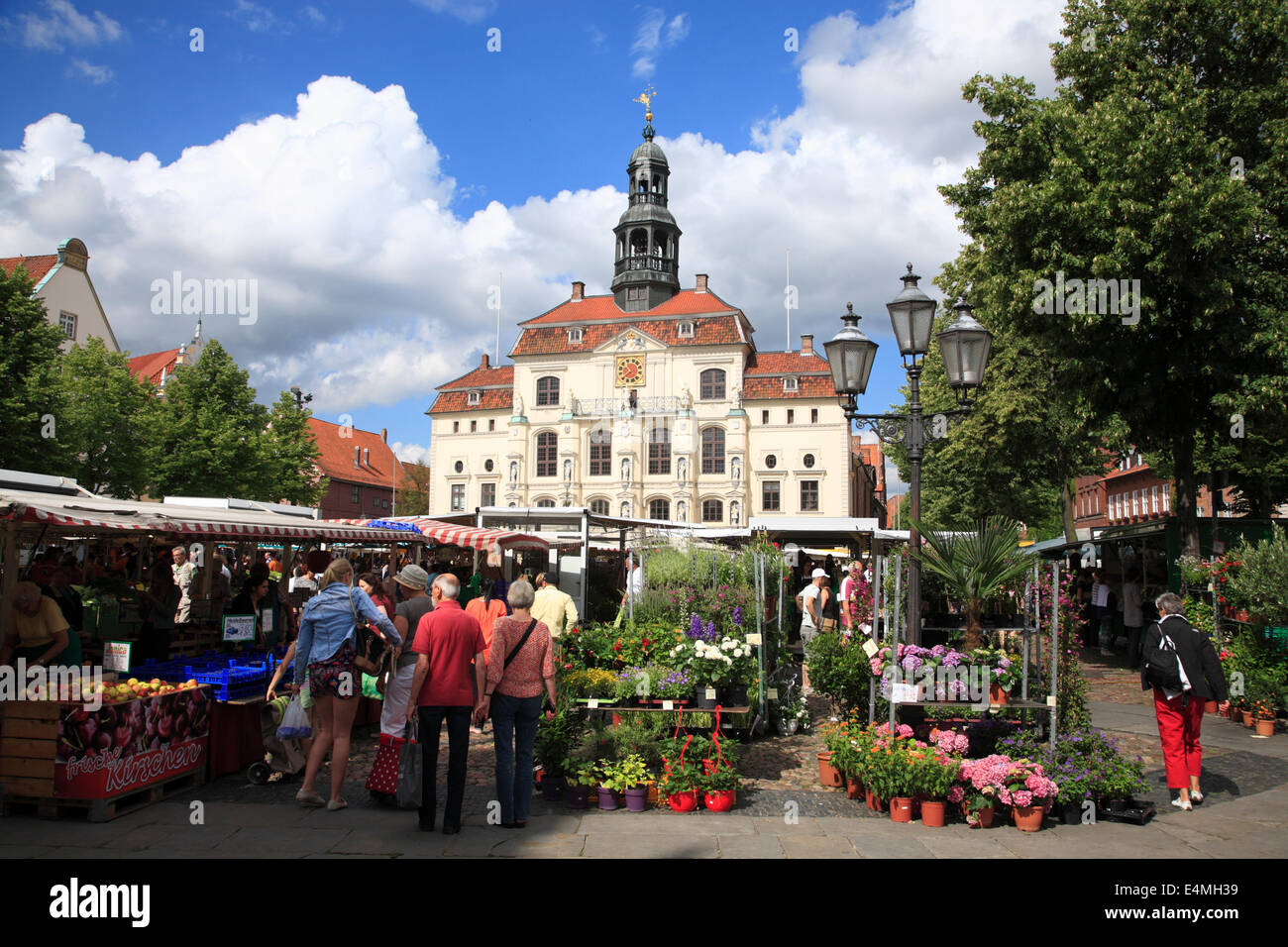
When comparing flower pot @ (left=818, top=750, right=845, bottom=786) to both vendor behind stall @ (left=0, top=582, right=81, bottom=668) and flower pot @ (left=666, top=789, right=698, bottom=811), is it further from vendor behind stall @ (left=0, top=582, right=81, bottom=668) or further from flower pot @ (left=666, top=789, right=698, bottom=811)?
vendor behind stall @ (left=0, top=582, right=81, bottom=668)

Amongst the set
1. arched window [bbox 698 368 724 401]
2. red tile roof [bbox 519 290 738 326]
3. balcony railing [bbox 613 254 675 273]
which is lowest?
arched window [bbox 698 368 724 401]

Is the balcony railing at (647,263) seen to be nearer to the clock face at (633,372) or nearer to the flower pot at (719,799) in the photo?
the clock face at (633,372)

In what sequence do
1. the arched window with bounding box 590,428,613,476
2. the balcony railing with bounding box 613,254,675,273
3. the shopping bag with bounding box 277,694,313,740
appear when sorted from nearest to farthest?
the shopping bag with bounding box 277,694,313,740 → the arched window with bounding box 590,428,613,476 → the balcony railing with bounding box 613,254,675,273

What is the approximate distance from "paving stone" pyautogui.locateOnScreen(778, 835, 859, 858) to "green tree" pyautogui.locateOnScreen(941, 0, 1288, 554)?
11019 millimetres

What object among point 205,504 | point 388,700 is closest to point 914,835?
point 388,700

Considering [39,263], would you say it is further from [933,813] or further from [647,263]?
[933,813]

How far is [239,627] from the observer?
1017cm

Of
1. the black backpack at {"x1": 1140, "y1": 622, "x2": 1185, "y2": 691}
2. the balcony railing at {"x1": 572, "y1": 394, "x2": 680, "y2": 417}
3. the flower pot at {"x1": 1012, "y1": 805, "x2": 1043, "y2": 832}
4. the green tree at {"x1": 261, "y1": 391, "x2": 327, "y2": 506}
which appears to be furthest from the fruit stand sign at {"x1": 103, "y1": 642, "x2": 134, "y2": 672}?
the balcony railing at {"x1": 572, "y1": 394, "x2": 680, "y2": 417}

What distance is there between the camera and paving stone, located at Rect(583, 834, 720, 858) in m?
5.77

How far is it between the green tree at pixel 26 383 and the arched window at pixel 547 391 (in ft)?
105

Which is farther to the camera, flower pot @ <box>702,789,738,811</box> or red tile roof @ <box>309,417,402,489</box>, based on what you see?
red tile roof @ <box>309,417,402,489</box>

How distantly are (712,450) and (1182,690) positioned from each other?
4658 centimetres

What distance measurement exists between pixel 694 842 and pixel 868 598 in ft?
15.1

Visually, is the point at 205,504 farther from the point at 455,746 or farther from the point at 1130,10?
the point at 1130,10
